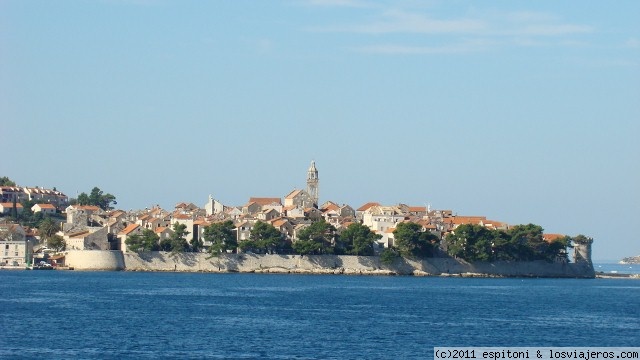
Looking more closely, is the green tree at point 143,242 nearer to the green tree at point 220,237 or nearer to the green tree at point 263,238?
the green tree at point 220,237

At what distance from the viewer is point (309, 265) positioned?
9738 cm

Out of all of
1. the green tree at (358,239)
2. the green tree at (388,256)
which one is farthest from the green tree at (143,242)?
the green tree at (388,256)

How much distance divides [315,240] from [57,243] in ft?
69.9

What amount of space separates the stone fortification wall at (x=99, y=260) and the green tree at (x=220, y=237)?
22.2ft

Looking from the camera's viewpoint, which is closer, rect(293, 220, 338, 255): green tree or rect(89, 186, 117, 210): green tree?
rect(293, 220, 338, 255): green tree

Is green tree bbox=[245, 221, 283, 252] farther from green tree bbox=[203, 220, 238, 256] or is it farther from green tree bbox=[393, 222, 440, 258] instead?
green tree bbox=[393, 222, 440, 258]

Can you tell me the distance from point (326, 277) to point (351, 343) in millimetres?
50937

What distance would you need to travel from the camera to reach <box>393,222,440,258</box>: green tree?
9644cm

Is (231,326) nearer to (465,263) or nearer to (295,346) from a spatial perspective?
(295,346)

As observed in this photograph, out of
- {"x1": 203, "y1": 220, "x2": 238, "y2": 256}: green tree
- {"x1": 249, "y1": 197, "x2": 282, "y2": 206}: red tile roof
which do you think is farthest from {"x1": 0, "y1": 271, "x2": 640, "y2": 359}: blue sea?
{"x1": 249, "y1": 197, "x2": 282, "y2": 206}: red tile roof

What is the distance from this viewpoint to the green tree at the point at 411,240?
9644 centimetres

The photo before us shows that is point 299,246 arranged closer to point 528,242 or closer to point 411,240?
point 411,240

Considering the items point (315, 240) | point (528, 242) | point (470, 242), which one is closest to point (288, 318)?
point (315, 240)

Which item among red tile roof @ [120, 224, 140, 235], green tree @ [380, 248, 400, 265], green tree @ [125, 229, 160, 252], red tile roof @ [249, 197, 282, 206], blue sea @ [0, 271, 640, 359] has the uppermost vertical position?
red tile roof @ [249, 197, 282, 206]
